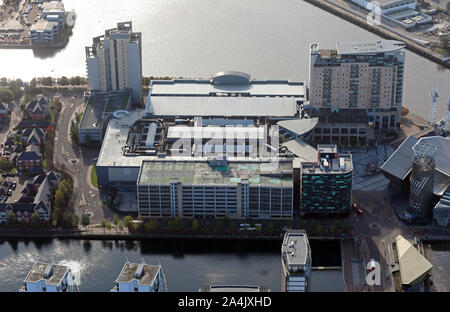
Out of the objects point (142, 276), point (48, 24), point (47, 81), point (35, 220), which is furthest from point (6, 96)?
point (142, 276)

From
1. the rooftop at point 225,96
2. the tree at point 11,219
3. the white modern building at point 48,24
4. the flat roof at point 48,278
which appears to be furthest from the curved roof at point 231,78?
the flat roof at point 48,278

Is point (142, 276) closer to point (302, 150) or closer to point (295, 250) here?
point (295, 250)

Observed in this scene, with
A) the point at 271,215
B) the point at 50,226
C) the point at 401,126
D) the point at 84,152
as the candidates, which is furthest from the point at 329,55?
the point at 50,226

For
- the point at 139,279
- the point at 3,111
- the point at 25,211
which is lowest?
the point at 25,211

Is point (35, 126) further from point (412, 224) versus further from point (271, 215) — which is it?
point (412, 224)

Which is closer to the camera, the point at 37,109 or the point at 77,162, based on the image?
the point at 77,162

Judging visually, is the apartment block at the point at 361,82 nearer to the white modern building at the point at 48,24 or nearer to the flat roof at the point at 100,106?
the flat roof at the point at 100,106
